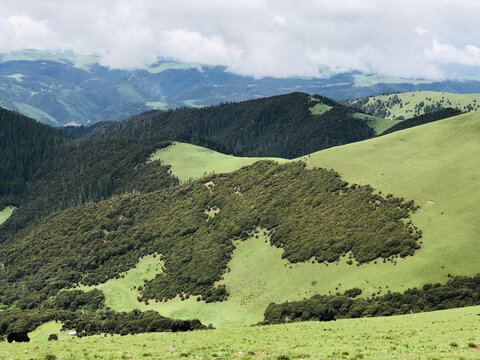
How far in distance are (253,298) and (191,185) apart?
319 ft

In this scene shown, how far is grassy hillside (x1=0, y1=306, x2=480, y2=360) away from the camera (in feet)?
99.8

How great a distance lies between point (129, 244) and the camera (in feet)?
525

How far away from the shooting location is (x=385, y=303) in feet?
262

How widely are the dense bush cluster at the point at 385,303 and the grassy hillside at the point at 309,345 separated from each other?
1143 inches

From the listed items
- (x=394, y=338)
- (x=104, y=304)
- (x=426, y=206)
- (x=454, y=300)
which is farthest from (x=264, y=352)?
(x=104, y=304)

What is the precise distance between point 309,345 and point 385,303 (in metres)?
49.3

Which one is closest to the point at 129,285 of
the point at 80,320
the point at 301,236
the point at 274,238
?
the point at 80,320

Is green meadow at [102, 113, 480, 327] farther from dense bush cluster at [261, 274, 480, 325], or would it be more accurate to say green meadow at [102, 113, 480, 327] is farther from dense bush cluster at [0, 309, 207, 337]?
dense bush cluster at [0, 309, 207, 337]

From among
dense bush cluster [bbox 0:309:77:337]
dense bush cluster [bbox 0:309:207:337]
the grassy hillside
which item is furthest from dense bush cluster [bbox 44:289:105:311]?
the grassy hillside

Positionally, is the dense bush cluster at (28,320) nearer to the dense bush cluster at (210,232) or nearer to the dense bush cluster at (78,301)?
the dense bush cluster at (78,301)

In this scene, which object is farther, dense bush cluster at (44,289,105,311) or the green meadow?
dense bush cluster at (44,289,105,311)

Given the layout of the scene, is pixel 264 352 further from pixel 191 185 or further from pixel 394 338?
pixel 191 185

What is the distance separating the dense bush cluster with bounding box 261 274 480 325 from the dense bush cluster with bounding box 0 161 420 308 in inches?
557

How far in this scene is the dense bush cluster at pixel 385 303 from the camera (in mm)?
75531
